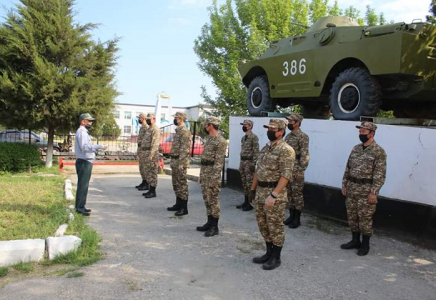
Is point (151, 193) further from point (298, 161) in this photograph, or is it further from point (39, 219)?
point (298, 161)

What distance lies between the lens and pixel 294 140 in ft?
19.6

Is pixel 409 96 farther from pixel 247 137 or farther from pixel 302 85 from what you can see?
pixel 247 137

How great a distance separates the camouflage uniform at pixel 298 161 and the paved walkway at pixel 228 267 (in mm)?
481

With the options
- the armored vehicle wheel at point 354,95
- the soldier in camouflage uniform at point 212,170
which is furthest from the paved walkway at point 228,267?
the armored vehicle wheel at point 354,95

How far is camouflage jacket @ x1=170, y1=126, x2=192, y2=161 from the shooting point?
669 centimetres

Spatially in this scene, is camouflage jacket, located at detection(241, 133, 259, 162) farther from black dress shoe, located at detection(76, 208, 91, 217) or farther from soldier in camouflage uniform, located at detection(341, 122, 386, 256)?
black dress shoe, located at detection(76, 208, 91, 217)

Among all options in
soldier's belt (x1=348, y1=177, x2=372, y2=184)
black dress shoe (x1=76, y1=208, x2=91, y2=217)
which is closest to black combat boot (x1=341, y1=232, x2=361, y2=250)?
soldier's belt (x1=348, y1=177, x2=372, y2=184)

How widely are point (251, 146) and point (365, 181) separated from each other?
272cm

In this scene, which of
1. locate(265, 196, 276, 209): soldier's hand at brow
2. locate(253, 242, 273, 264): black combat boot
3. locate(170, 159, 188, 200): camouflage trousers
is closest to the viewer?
locate(265, 196, 276, 209): soldier's hand at brow

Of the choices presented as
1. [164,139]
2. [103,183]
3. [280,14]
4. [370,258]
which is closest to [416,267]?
[370,258]

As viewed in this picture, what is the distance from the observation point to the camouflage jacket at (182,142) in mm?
6688

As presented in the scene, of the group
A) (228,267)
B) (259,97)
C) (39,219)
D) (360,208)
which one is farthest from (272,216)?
(259,97)

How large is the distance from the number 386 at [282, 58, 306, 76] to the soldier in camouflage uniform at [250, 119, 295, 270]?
3.42 meters

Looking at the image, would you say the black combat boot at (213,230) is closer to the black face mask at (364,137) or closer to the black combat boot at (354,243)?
the black combat boot at (354,243)
